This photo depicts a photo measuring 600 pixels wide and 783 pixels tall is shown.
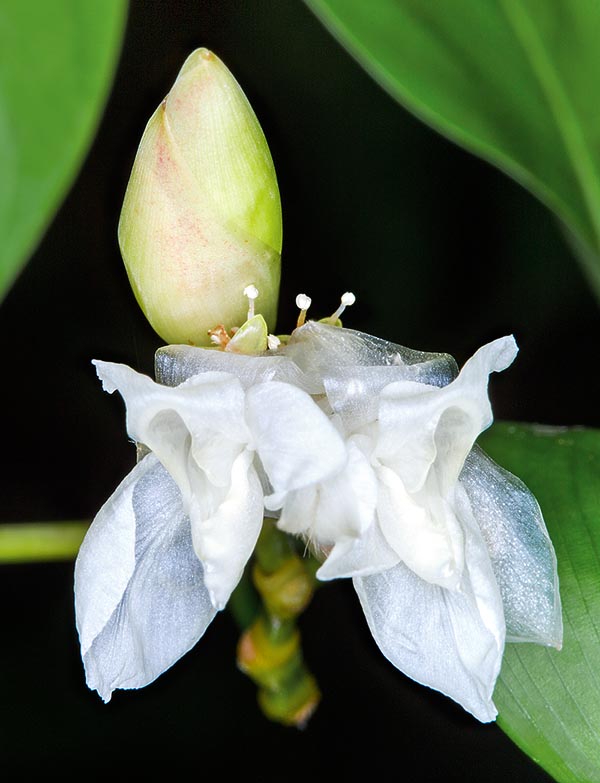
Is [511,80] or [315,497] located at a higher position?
[511,80]

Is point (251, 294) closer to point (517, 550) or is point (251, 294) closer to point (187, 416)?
point (187, 416)

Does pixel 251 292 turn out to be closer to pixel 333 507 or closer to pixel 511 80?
pixel 333 507

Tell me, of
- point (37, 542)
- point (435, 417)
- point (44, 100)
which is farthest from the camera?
point (37, 542)

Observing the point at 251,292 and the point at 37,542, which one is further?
the point at 37,542

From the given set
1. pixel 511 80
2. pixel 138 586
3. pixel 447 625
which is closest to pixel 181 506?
pixel 138 586

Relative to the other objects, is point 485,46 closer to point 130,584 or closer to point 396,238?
point 396,238

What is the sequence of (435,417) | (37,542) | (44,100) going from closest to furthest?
(44,100)
(435,417)
(37,542)

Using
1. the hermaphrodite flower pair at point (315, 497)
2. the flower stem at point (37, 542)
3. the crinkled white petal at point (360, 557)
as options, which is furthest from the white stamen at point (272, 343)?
the flower stem at point (37, 542)

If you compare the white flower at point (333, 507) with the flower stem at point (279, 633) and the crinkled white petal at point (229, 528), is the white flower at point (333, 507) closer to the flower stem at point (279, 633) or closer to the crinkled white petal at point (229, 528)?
the crinkled white petal at point (229, 528)

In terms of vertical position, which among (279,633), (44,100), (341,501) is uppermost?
(44,100)
